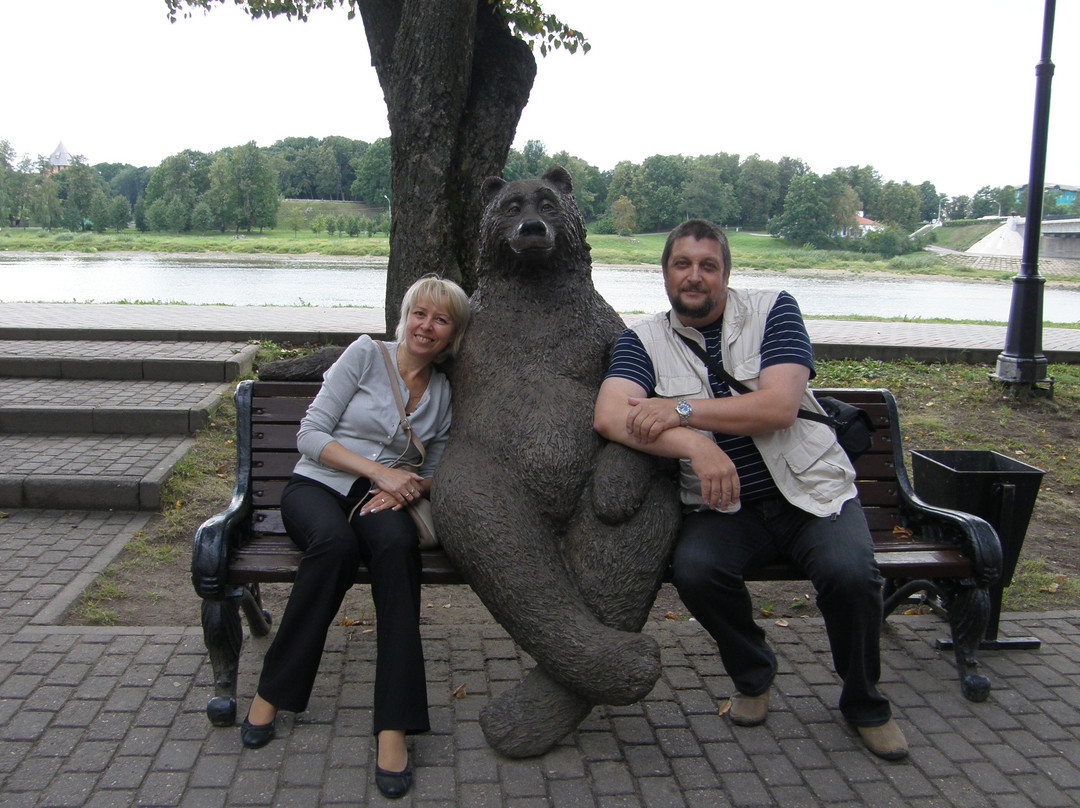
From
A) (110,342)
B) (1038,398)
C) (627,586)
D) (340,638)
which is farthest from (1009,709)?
(110,342)

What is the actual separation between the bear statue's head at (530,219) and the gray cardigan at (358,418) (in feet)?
1.85

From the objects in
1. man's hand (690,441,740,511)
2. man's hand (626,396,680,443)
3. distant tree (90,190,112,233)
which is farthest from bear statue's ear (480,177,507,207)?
distant tree (90,190,112,233)

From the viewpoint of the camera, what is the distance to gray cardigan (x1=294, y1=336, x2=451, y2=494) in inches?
120

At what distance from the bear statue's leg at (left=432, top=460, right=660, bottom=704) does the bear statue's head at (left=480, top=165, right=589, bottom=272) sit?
827 mm

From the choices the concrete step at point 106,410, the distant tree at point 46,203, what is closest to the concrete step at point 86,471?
the concrete step at point 106,410

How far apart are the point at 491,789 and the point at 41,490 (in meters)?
3.88

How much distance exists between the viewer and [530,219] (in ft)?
9.93

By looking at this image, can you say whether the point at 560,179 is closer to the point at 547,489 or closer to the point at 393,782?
the point at 547,489

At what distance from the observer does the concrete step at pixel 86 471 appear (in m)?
5.05

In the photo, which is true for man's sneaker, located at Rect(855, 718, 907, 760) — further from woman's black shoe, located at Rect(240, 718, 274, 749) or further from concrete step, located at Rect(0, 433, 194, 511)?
concrete step, located at Rect(0, 433, 194, 511)

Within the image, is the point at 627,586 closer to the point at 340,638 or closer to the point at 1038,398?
the point at 340,638

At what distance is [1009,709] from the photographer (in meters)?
3.09

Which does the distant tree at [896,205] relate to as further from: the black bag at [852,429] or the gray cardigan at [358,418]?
the gray cardigan at [358,418]

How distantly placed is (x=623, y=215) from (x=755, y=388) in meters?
27.7
